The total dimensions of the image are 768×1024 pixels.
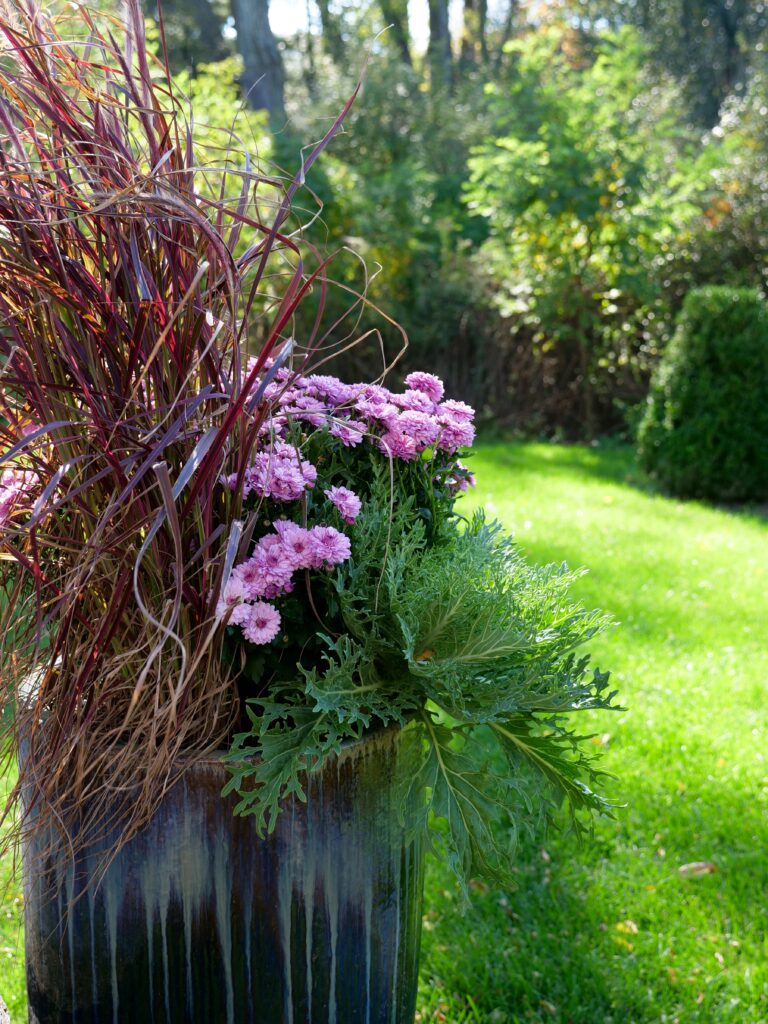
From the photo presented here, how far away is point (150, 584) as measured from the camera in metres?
1.48

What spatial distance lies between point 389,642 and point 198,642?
1.05 feet

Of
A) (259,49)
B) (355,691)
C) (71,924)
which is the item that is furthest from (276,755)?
(259,49)

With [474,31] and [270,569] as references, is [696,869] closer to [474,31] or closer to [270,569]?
[270,569]

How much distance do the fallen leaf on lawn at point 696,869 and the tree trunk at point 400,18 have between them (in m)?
24.0

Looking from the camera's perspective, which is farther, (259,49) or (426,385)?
(259,49)

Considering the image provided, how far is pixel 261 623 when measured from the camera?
1.48 m

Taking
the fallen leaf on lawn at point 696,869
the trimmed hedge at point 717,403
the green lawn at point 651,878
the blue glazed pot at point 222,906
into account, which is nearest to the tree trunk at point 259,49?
the trimmed hedge at point 717,403

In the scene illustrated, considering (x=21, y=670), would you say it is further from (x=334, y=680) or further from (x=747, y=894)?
(x=747, y=894)

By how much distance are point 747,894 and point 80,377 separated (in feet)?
7.51

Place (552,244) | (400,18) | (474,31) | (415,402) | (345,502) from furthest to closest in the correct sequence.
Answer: (474,31)
(400,18)
(552,244)
(415,402)
(345,502)

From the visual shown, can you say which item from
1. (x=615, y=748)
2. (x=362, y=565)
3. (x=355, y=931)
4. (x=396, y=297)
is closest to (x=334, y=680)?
(x=362, y=565)

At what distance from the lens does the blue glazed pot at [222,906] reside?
150cm

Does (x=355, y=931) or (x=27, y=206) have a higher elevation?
(x=27, y=206)

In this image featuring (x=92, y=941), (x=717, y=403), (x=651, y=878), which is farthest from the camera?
(x=717, y=403)
